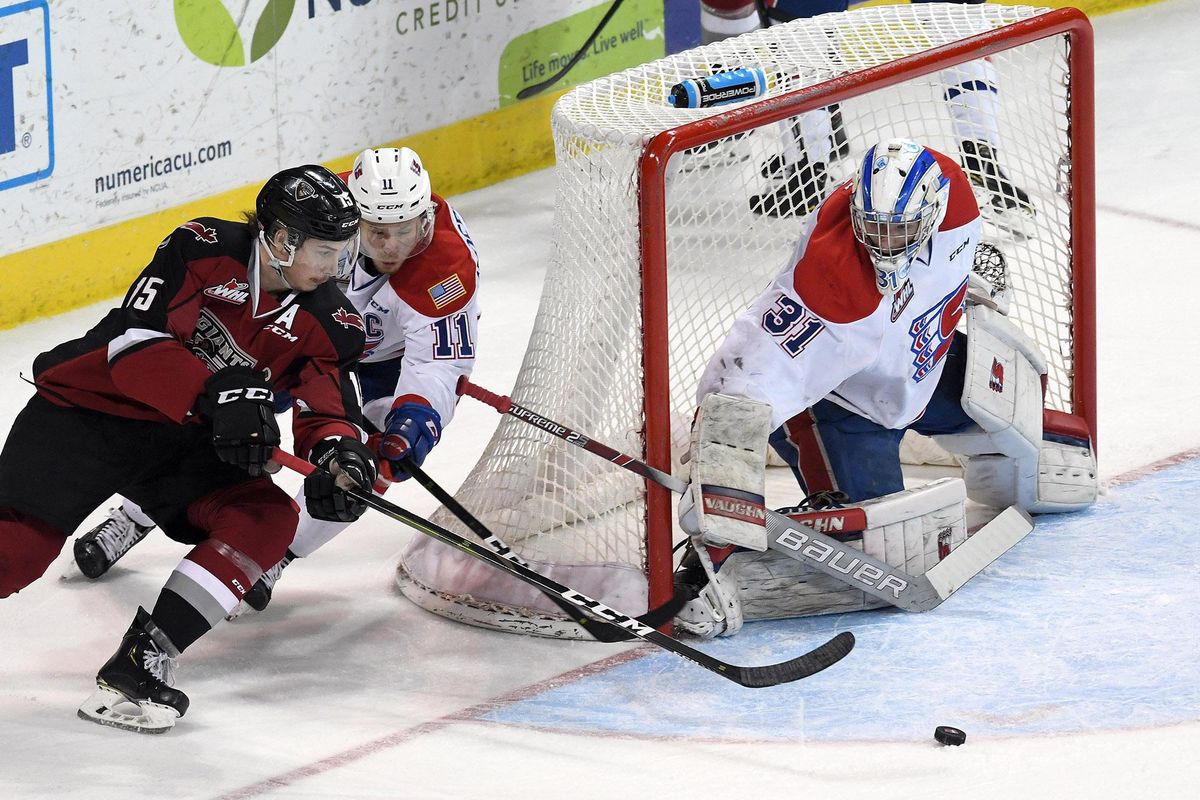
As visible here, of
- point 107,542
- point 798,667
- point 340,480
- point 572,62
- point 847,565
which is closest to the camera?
point 340,480

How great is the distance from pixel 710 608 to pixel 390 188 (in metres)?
0.97

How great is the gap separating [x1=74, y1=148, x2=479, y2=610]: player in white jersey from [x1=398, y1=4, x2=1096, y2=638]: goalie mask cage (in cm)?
23

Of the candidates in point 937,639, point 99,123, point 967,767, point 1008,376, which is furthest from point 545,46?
point 967,767

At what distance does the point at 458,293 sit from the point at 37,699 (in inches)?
41.5

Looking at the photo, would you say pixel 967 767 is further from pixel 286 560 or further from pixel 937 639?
pixel 286 560

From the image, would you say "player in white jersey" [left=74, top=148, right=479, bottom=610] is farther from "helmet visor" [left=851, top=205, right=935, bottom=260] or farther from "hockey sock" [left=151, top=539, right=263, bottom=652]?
"helmet visor" [left=851, top=205, right=935, bottom=260]

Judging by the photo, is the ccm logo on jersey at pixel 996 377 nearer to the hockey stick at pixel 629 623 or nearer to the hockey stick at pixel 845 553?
the hockey stick at pixel 845 553

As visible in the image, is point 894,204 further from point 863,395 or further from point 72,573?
point 72,573

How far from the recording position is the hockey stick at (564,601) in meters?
3.60

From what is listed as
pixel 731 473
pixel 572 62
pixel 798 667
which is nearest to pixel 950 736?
pixel 798 667

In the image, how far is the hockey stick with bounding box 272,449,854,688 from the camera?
11.5 ft

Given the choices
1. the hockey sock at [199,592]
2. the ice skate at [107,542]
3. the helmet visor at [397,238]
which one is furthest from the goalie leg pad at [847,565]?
the ice skate at [107,542]

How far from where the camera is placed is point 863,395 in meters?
3.95

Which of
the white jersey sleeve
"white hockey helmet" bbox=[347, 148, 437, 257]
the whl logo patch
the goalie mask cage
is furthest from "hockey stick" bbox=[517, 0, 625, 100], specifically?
"white hockey helmet" bbox=[347, 148, 437, 257]
